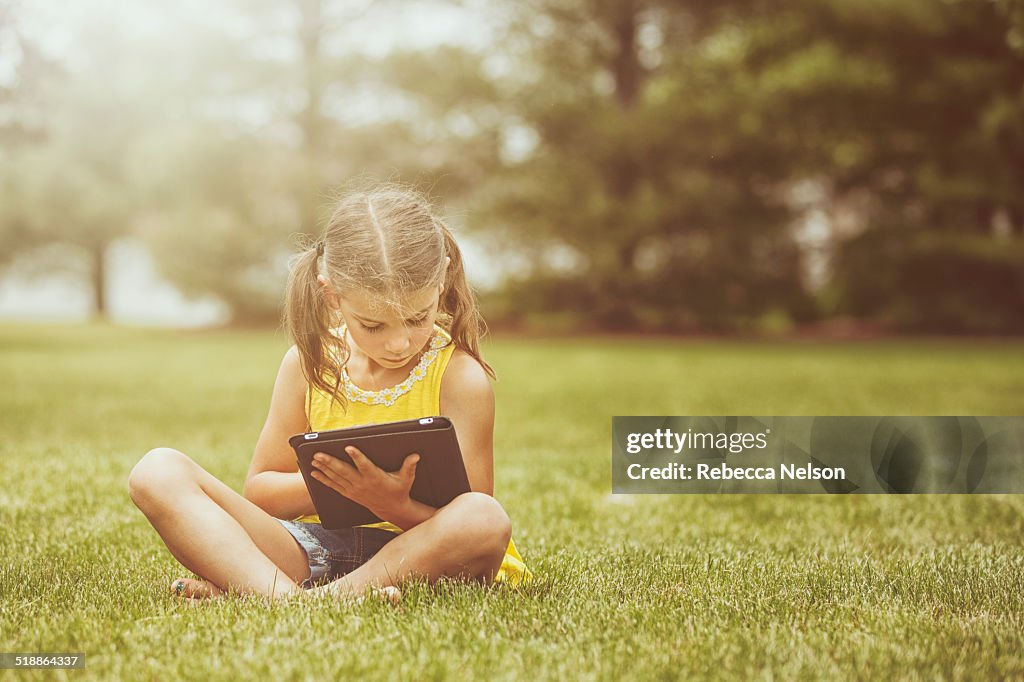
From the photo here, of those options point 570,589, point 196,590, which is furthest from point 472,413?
point 196,590

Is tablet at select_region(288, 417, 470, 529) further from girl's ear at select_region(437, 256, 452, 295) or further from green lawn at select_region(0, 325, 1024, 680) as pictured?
girl's ear at select_region(437, 256, 452, 295)

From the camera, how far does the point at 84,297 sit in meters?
32.8

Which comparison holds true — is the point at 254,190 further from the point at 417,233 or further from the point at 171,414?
the point at 417,233

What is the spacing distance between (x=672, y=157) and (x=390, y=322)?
49.4ft

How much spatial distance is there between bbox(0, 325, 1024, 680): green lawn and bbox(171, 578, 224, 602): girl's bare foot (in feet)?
0.15

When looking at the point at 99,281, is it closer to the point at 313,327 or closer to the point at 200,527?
the point at 313,327

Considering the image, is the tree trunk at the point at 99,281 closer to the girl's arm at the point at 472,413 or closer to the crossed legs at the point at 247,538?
the crossed legs at the point at 247,538

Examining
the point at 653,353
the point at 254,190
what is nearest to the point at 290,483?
the point at 653,353

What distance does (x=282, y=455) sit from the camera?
2.98m

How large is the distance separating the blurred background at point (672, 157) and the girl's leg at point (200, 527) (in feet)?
42.5

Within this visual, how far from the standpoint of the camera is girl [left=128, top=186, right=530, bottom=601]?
264cm

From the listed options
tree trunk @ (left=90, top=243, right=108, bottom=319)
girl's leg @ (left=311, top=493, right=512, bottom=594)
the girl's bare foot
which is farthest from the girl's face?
tree trunk @ (left=90, top=243, right=108, bottom=319)

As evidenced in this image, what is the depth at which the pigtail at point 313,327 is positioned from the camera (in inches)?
112

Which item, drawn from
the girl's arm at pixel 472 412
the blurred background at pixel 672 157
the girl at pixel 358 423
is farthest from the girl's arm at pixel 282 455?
the blurred background at pixel 672 157
